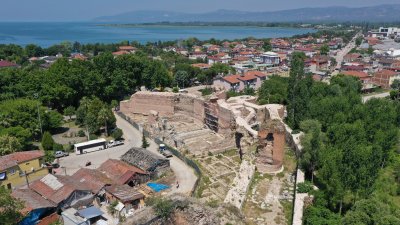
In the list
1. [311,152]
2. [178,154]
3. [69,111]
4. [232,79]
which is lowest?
[178,154]

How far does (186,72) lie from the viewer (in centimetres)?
6569

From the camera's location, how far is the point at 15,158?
27.8 m

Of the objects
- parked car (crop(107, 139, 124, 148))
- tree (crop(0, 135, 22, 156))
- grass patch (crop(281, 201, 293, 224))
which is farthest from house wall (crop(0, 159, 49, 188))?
grass patch (crop(281, 201, 293, 224))

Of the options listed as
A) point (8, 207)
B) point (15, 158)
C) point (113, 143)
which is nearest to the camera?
point (8, 207)

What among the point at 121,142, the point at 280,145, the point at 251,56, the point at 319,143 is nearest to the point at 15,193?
the point at 121,142

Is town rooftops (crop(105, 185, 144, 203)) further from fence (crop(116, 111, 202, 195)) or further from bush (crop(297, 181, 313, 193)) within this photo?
bush (crop(297, 181, 313, 193))

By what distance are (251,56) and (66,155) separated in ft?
252

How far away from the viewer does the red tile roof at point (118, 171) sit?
27312mm

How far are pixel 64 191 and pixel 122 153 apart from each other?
10.9m

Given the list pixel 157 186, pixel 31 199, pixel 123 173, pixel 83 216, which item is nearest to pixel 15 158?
pixel 31 199

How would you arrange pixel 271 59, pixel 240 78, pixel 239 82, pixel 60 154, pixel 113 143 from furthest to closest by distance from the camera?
pixel 271 59 → pixel 240 78 → pixel 239 82 → pixel 113 143 → pixel 60 154

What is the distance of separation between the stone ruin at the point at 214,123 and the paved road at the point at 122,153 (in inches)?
83.4

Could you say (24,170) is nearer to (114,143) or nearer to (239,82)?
(114,143)

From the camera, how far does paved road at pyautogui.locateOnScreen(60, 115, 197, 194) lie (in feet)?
92.8
